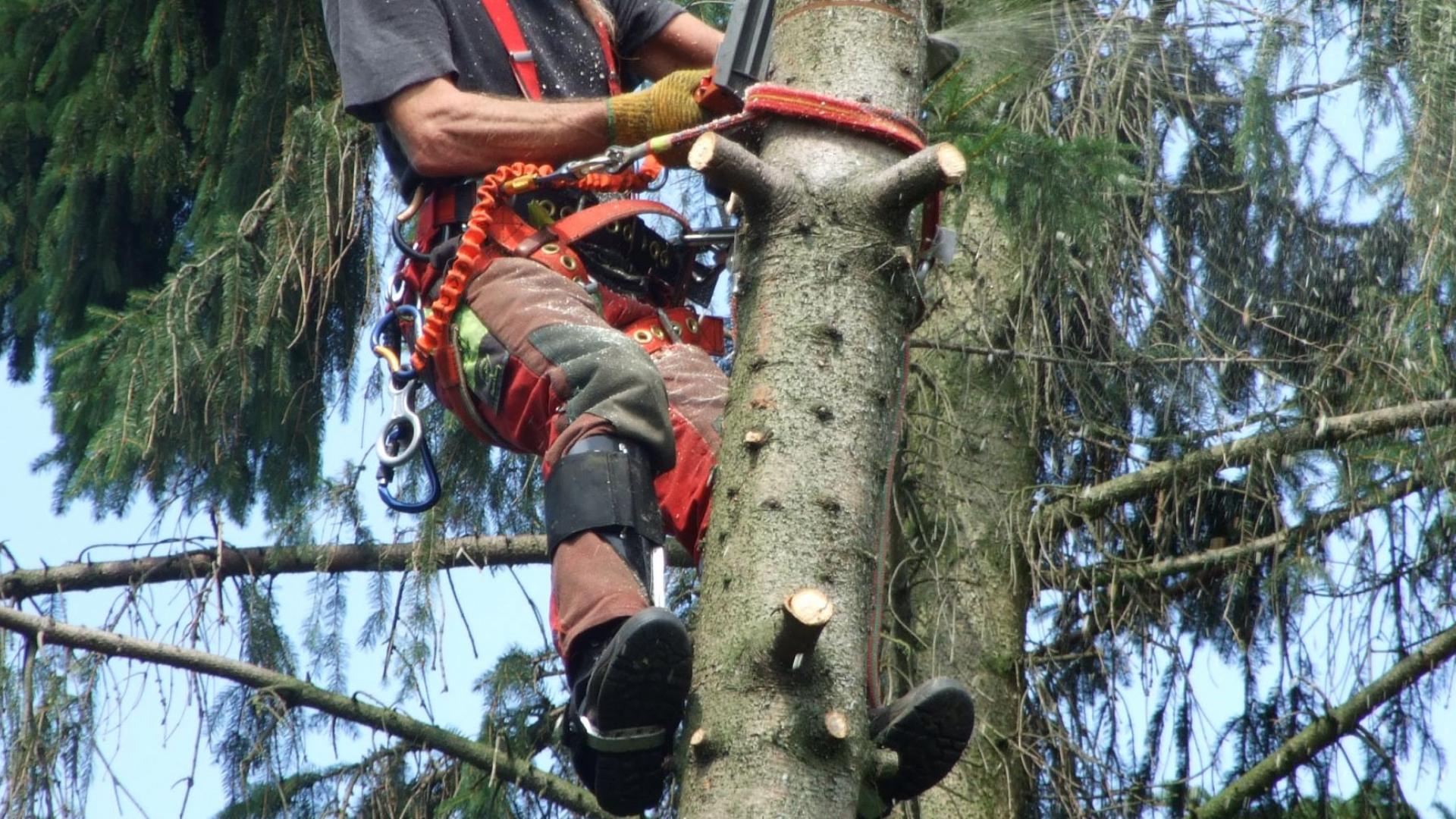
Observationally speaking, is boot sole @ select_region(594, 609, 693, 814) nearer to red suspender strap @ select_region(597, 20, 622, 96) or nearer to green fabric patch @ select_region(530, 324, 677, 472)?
green fabric patch @ select_region(530, 324, 677, 472)

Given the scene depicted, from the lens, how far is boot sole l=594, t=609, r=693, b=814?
234cm

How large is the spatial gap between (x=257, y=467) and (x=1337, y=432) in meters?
2.87

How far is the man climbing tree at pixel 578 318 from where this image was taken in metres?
2.50

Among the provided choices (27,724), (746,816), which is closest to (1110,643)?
(746,816)

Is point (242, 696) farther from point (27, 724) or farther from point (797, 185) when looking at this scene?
point (797, 185)

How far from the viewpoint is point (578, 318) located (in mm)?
3025

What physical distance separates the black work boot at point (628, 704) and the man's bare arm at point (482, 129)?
105 cm

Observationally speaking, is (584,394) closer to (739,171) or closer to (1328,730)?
(739,171)

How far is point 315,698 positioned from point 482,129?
135cm

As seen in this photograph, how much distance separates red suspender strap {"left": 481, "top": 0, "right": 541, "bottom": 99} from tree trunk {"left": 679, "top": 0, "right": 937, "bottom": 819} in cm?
79

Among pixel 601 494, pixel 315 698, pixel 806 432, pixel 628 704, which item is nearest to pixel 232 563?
pixel 315 698

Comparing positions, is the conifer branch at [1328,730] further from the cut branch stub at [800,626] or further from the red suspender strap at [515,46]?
the red suspender strap at [515,46]

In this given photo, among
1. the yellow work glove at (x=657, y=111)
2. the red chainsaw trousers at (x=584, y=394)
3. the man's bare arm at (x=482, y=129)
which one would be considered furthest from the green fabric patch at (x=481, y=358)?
the yellow work glove at (x=657, y=111)

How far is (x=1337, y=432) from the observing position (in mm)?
3869
